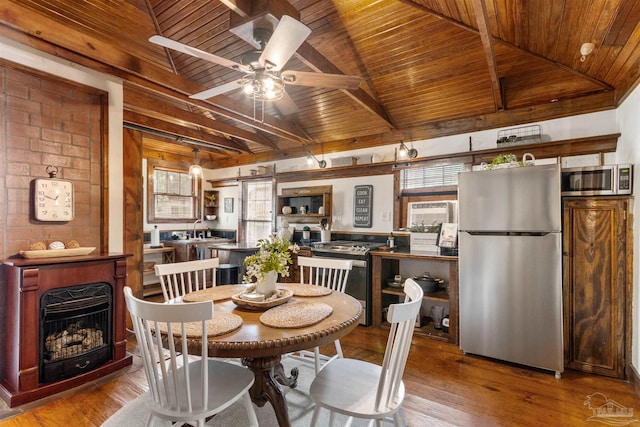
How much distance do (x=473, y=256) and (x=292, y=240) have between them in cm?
311

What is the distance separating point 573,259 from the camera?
2.69m

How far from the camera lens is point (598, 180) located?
260cm

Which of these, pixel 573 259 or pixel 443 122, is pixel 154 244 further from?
pixel 573 259

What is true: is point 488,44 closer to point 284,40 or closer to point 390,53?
point 390,53

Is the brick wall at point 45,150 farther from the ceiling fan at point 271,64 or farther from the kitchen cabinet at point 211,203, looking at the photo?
the kitchen cabinet at point 211,203

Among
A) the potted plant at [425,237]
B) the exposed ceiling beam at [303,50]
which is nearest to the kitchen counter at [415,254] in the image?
the potted plant at [425,237]

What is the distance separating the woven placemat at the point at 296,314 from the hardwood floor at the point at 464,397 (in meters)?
1.01

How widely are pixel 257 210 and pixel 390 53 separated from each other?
3916 millimetres

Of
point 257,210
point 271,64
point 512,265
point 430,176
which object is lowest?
point 512,265

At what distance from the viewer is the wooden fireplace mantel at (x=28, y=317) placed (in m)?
2.20

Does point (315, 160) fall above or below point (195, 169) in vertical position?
above

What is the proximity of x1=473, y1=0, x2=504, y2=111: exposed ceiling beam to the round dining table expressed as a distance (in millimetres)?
2181

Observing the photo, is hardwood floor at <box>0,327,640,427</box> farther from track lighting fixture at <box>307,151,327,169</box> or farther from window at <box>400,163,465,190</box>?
track lighting fixture at <box>307,151,327,169</box>

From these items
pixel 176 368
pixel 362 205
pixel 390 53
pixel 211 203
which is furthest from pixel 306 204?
pixel 176 368
